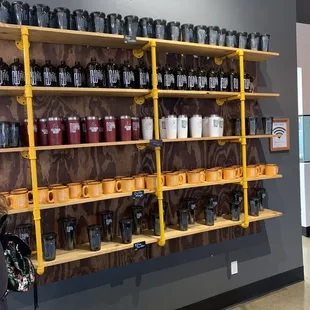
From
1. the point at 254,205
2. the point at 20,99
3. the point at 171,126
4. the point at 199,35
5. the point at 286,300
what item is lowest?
the point at 286,300

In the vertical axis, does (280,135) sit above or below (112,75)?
below

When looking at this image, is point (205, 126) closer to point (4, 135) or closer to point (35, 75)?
point (35, 75)

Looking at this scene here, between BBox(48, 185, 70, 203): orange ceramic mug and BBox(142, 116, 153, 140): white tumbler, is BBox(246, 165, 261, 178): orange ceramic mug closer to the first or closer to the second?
BBox(142, 116, 153, 140): white tumbler

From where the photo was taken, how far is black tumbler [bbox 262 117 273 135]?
9.12 ft

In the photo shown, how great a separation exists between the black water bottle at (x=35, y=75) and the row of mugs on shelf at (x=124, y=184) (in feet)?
2.04

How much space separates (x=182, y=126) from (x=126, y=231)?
0.81m

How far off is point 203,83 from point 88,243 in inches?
54.0

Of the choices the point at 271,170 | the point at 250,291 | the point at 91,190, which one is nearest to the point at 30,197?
the point at 91,190

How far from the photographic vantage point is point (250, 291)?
299cm

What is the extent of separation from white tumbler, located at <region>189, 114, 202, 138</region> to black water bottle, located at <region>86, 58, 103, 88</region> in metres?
0.71

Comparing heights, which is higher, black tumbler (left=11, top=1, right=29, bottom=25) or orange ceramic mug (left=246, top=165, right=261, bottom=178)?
black tumbler (left=11, top=1, right=29, bottom=25)

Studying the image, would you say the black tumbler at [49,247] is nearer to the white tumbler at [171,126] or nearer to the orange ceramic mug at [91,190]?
the orange ceramic mug at [91,190]

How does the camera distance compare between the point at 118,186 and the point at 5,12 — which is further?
the point at 118,186

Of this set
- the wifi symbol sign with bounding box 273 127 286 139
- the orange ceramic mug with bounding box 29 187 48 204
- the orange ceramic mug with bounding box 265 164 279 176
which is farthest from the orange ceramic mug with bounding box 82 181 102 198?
the wifi symbol sign with bounding box 273 127 286 139
